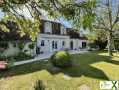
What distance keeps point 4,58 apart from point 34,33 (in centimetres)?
2150

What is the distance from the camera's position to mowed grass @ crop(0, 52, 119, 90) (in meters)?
18.5

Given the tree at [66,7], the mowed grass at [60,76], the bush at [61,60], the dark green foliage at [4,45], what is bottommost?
the mowed grass at [60,76]

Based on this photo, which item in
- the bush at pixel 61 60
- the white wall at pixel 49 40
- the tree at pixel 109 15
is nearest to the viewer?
the bush at pixel 61 60

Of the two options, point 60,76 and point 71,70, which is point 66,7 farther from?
point 71,70

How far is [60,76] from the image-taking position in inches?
800

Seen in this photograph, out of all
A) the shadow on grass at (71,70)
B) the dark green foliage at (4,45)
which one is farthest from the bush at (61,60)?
the dark green foliage at (4,45)

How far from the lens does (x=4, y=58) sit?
2948 cm

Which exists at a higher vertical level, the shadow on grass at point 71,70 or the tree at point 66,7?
the tree at point 66,7

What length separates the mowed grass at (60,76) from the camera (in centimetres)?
1850

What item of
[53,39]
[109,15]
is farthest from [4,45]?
[53,39]

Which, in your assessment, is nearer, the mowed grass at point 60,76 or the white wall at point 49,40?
the mowed grass at point 60,76

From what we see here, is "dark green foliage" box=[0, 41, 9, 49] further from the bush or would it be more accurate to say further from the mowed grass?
the bush

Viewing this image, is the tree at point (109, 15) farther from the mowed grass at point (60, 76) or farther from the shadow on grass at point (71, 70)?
the shadow on grass at point (71, 70)

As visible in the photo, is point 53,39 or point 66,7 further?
point 53,39
